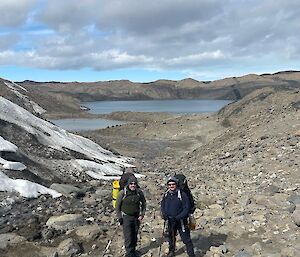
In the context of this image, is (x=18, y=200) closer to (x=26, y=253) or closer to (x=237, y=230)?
(x=26, y=253)

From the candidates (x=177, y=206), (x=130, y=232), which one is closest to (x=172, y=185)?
(x=177, y=206)

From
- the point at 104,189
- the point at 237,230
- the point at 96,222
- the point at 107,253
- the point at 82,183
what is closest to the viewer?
the point at 107,253

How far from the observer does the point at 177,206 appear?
8.89 m

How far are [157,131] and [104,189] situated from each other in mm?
33851

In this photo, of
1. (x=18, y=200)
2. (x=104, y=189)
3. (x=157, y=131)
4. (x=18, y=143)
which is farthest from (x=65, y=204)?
(x=157, y=131)

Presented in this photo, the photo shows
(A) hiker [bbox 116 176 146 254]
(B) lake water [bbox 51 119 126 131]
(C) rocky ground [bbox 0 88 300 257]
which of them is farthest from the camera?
(B) lake water [bbox 51 119 126 131]

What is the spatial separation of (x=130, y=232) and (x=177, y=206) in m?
1.22

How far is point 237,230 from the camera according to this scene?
1105 centimetres

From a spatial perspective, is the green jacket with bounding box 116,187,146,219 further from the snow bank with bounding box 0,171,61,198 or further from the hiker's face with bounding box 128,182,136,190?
the snow bank with bounding box 0,171,61,198

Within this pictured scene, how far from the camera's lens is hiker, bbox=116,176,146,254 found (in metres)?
9.05

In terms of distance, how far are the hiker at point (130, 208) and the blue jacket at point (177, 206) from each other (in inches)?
23.6

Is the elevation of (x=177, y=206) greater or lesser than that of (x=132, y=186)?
lesser

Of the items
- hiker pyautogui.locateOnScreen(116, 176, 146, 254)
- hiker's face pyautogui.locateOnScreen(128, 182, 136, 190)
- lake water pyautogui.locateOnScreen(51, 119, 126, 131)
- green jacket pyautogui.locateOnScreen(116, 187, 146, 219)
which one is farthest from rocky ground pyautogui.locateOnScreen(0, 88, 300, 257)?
lake water pyautogui.locateOnScreen(51, 119, 126, 131)

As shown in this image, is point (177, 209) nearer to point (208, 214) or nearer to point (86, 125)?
point (208, 214)
